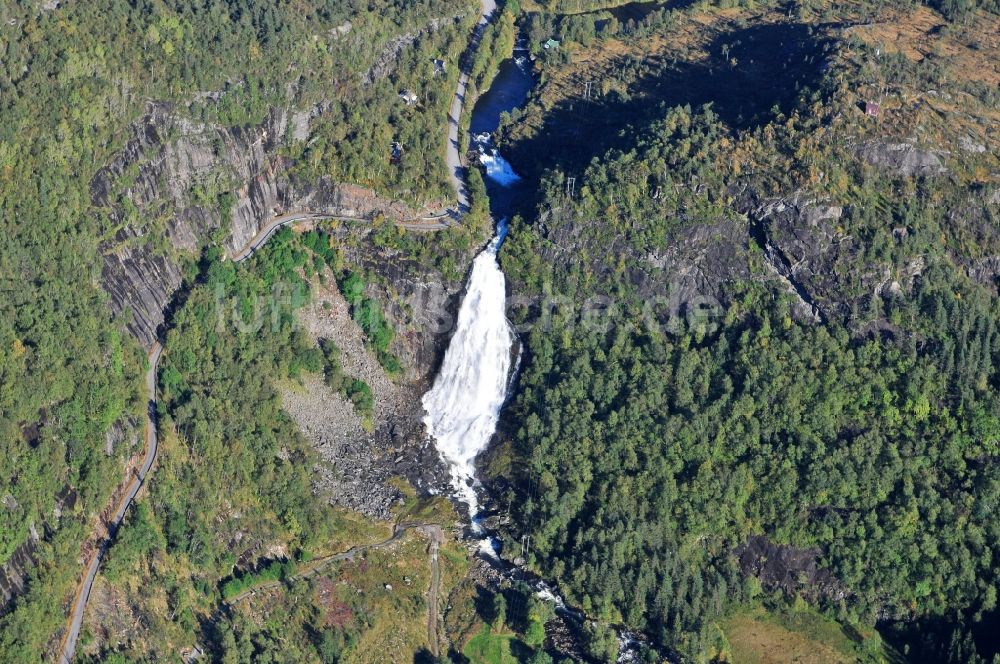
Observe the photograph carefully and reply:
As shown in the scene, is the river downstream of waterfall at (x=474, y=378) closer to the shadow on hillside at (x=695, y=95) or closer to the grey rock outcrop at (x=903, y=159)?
the shadow on hillside at (x=695, y=95)

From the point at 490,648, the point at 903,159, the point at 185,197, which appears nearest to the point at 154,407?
the point at 185,197

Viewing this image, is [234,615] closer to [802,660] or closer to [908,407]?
[802,660]

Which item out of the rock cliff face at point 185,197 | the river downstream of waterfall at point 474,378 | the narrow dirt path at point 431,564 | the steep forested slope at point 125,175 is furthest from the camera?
the river downstream of waterfall at point 474,378

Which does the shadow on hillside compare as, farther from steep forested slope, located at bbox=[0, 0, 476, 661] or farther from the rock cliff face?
the rock cliff face

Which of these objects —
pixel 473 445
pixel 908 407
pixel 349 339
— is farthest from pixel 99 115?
pixel 908 407

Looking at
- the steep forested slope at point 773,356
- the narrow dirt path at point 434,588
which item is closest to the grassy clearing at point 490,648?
the narrow dirt path at point 434,588

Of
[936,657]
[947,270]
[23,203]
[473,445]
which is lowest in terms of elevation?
[936,657]
